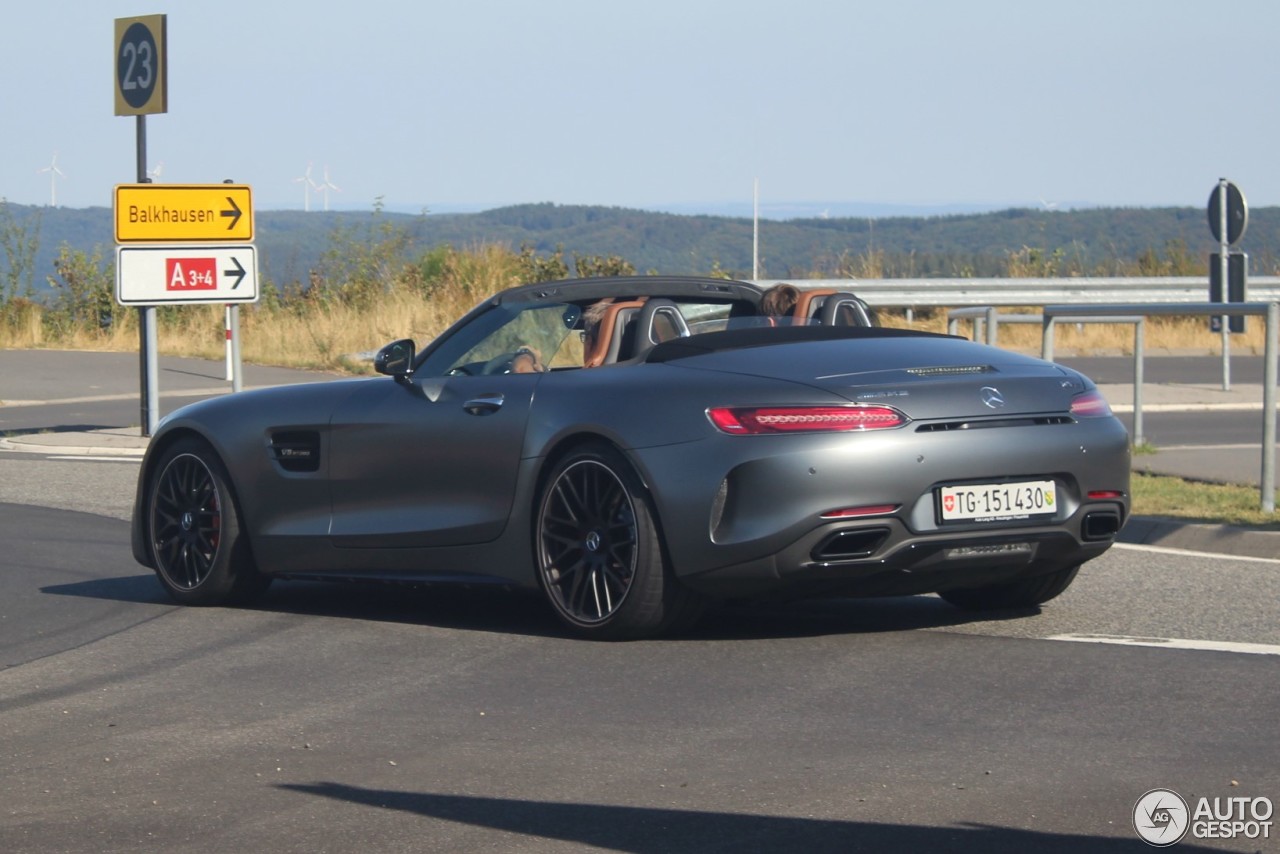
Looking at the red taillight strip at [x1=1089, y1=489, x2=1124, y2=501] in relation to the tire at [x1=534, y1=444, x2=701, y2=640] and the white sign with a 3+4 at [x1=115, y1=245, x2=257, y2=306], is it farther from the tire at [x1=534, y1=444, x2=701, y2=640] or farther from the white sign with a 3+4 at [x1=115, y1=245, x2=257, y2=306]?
the white sign with a 3+4 at [x1=115, y1=245, x2=257, y2=306]

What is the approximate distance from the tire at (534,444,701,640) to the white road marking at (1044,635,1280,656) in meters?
1.47

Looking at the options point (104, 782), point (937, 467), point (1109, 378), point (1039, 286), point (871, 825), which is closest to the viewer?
point (871, 825)

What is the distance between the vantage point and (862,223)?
102000mm

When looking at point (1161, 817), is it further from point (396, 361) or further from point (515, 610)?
point (396, 361)

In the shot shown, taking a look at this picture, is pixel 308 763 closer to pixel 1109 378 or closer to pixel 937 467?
pixel 937 467

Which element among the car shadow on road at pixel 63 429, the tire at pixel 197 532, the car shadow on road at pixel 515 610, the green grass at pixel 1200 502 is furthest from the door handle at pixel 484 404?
the car shadow on road at pixel 63 429

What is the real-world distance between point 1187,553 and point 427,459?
4124 mm

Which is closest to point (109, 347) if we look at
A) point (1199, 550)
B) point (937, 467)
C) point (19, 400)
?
point (19, 400)

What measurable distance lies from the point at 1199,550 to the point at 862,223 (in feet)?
306

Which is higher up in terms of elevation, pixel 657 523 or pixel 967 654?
pixel 657 523

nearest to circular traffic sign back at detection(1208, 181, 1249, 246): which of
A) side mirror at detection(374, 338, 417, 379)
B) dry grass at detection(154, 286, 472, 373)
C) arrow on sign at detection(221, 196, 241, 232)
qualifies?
side mirror at detection(374, 338, 417, 379)

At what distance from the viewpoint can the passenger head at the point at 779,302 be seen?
8.18 m

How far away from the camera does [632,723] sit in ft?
19.4

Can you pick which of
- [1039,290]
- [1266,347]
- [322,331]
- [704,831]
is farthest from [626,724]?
[1039,290]
